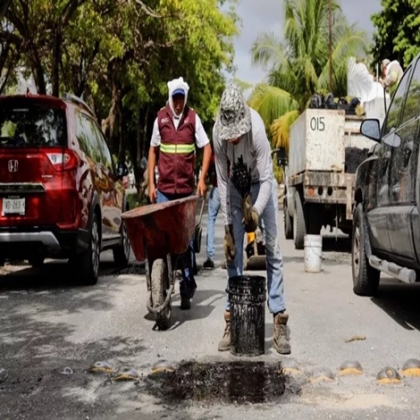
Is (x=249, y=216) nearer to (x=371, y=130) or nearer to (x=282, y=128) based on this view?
(x=371, y=130)

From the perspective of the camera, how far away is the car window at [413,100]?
21.6ft

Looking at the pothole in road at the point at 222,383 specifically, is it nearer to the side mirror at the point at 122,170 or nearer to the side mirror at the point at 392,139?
the side mirror at the point at 392,139

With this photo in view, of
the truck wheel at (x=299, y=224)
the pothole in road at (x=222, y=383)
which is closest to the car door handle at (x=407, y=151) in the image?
the pothole in road at (x=222, y=383)

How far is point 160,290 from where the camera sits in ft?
21.7

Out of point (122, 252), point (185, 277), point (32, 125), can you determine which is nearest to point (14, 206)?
point (32, 125)

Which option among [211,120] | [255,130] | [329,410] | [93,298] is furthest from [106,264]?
[211,120]

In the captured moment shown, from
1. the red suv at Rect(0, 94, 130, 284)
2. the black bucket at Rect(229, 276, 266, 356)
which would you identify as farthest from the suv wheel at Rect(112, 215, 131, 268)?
the black bucket at Rect(229, 276, 266, 356)

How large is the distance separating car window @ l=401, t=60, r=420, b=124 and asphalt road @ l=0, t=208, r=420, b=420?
1.81m

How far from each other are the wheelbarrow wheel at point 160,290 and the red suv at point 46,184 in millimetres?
1951

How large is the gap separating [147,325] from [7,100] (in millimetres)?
3353

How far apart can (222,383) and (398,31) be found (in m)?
27.4

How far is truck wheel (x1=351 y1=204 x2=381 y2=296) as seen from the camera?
822 centimetres

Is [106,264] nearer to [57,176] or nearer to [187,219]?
[57,176]

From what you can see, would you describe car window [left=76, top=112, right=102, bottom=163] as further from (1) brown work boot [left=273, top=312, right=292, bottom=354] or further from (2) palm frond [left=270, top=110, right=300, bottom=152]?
(2) palm frond [left=270, top=110, right=300, bottom=152]
